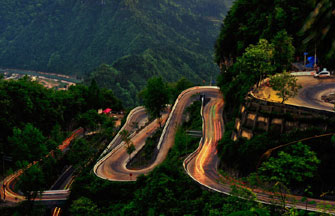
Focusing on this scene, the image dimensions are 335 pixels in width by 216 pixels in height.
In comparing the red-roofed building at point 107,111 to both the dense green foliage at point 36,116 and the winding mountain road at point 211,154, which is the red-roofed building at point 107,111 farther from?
the winding mountain road at point 211,154

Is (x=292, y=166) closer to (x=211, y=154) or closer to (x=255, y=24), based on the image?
(x=211, y=154)

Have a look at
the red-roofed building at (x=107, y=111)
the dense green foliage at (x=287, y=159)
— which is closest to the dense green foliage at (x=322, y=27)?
the dense green foliage at (x=287, y=159)

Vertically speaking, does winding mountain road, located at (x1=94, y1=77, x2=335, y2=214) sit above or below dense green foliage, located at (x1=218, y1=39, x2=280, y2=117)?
below

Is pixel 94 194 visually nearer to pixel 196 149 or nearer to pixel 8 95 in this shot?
pixel 196 149

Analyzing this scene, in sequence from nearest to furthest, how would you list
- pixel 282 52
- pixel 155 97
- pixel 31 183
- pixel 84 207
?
pixel 84 207 → pixel 282 52 → pixel 31 183 → pixel 155 97

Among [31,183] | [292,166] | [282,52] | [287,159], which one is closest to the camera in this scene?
[287,159]

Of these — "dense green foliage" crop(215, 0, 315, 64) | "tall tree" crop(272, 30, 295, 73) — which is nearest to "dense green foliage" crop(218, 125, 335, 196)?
"tall tree" crop(272, 30, 295, 73)

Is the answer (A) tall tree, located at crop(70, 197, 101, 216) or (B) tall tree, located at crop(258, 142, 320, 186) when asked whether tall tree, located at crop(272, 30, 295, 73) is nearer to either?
(B) tall tree, located at crop(258, 142, 320, 186)

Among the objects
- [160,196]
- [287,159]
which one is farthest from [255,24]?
[287,159]

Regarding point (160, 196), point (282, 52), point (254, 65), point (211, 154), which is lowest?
point (160, 196)

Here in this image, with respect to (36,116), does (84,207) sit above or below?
below
